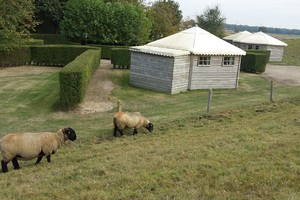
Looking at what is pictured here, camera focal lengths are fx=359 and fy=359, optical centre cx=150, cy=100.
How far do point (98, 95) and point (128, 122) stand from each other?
27.8 feet

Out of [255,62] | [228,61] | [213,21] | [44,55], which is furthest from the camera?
[213,21]

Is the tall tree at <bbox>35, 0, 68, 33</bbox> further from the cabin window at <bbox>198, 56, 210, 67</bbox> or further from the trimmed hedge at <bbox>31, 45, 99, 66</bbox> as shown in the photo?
the cabin window at <bbox>198, 56, 210, 67</bbox>

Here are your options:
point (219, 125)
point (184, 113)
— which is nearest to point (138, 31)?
point (184, 113)

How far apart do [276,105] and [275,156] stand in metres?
9.84

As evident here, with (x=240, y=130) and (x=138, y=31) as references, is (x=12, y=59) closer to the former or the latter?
(x=138, y=31)

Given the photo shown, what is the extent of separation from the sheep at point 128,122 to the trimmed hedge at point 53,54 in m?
22.9

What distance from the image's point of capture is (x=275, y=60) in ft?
174

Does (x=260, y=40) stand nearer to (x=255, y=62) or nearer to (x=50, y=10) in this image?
(x=255, y=62)

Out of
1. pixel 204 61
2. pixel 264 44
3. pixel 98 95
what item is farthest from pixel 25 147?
pixel 264 44

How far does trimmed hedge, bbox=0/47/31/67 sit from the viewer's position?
32656 mm

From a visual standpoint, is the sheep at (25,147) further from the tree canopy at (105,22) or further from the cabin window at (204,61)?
the tree canopy at (105,22)

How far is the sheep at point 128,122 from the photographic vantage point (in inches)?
531

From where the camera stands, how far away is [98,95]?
21.7 meters

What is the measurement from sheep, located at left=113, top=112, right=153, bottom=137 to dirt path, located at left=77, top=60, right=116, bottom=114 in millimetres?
4636
